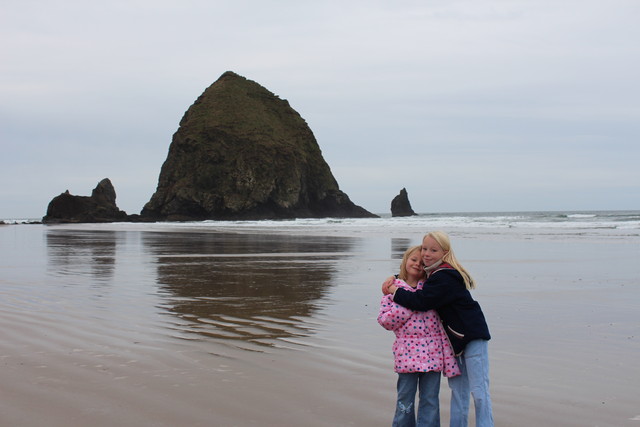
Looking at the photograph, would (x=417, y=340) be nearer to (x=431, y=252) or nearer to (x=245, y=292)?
(x=431, y=252)

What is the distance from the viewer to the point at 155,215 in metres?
87.2

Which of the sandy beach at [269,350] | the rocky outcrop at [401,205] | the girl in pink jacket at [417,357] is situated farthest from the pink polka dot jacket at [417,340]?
the rocky outcrop at [401,205]

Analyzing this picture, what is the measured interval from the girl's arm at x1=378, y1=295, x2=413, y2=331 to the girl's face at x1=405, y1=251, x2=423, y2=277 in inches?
8.5

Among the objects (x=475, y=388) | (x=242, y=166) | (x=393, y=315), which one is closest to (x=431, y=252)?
(x=393, y=315)

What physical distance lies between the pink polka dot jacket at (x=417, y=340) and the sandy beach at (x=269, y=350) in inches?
20.5

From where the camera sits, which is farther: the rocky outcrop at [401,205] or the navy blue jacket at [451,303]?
the rocky outcrop at [401,205]

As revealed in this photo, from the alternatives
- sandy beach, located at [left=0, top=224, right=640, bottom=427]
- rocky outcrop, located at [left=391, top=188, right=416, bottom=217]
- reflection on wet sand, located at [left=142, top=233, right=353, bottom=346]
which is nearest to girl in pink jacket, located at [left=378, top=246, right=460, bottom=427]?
sandy beach, located at [left=0, top=224, right=640, bottom=427]

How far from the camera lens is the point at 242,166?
9000 centimetres

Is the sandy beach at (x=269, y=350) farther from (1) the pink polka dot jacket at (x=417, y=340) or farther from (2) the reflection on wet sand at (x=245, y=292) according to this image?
(1) the pink polka dot jacket at (x=417, y=340)

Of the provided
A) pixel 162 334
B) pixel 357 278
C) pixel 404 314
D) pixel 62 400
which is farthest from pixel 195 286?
pixel 404 314

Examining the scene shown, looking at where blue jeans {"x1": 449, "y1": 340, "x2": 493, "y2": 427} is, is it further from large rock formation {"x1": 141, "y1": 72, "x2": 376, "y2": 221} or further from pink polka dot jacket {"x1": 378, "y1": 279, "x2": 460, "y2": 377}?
large rock formation {"x1": 141, "y1": 72, "x2": 376, "y2": 221}

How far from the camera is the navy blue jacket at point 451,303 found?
3.48 metres

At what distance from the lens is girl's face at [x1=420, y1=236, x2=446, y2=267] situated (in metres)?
3.59

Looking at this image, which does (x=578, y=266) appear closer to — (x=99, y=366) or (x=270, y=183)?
(x=99, y=366)
